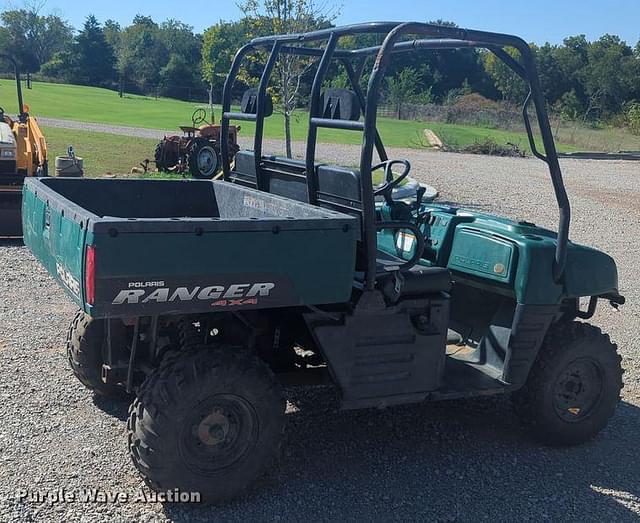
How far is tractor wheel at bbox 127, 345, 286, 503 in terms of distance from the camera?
3.57m

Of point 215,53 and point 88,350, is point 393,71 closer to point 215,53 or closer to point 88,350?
point 88,350

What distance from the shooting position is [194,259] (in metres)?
3.35

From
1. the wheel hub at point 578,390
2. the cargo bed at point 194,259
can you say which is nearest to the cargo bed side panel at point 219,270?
the cargo bed at point 194,259

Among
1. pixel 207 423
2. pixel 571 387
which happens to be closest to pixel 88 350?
pixel 207 423

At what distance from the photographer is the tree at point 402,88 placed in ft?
165

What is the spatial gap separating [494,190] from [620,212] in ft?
11.4

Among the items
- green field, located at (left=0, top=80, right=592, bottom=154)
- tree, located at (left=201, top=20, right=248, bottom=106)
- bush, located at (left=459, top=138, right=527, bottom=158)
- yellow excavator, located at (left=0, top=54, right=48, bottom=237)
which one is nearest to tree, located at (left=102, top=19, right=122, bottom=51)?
tree, located at (left=201, top=20, right=248, bottom=106)

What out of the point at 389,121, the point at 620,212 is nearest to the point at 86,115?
the point at 389,121

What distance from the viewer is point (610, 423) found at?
5.13 m

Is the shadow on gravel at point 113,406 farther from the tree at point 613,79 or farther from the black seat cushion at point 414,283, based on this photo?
the tree at point 613,79

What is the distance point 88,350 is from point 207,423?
1381 millimetres

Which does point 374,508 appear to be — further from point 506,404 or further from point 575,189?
point 575,189

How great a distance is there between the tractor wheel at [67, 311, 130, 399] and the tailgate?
0.61 m

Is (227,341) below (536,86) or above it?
below
